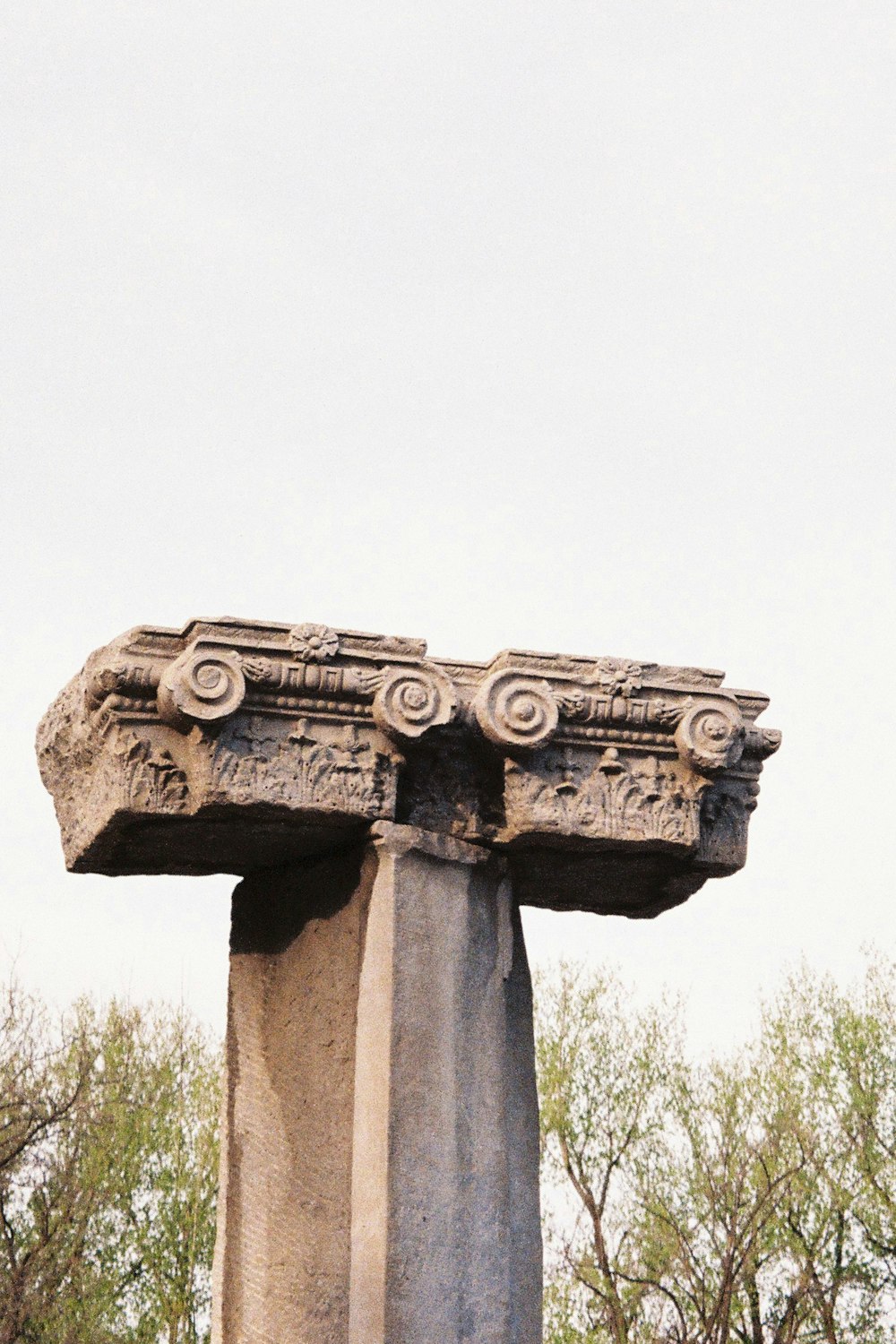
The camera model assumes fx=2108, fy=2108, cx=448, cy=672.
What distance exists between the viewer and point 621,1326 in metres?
20.8

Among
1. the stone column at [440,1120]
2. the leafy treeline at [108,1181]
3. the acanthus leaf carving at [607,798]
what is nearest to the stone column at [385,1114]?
the stone column at [440,1120]

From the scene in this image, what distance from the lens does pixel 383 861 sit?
5988mm

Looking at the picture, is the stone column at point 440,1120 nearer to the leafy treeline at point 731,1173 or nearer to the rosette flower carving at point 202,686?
the rosette flower carving at point 202,686

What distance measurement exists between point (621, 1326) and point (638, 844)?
15810 millimetres

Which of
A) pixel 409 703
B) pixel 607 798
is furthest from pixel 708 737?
pixel 409 703

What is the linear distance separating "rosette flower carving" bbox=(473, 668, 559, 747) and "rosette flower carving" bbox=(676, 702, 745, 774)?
0.40m

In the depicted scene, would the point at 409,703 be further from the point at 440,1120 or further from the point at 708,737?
the point at 440,1120

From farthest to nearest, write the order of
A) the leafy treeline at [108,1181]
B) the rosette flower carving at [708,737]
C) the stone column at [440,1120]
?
the leafy treeline at [108,1181], the rosette flower carving at [708,737], the stone column at [440,1120]

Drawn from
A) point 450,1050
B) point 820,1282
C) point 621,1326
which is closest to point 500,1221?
point 450,1050

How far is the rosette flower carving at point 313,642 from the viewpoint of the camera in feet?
19.3

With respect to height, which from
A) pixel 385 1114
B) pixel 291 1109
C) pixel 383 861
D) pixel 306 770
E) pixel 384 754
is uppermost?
→ pixel 384 754

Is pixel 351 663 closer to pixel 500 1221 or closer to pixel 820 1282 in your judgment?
pixel 500 1221

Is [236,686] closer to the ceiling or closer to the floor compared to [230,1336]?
closer to the ceiling

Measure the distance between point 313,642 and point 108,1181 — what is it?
1722 cm
